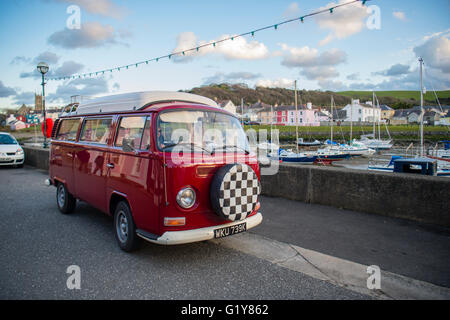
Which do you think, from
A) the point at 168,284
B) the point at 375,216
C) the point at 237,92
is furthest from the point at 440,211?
the point at 237,92

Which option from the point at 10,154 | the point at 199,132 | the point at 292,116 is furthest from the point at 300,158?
the point at 292,116

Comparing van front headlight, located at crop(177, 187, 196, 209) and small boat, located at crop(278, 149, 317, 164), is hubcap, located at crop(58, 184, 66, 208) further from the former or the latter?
small boat, located at crop(278, 149, 317, 164)

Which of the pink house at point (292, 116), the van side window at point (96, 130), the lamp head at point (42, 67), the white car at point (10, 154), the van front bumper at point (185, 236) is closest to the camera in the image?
the van front bumper at point (185, 236)

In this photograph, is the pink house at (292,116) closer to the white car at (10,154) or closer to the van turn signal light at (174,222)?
the white car at (10,154)

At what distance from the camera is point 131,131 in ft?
14.9

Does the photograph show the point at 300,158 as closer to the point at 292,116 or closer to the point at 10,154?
the point at 10,154

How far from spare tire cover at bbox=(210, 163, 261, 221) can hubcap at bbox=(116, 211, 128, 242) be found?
59.8 inches

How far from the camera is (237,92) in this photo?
178 m

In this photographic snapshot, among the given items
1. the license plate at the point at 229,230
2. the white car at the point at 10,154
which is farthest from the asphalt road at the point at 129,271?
the white car at the point at 10,154

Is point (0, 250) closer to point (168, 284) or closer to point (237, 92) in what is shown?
point (168, 284)

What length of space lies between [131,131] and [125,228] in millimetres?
1454

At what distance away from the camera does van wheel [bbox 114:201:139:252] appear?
14.0ft

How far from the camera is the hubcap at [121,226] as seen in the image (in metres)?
4.54

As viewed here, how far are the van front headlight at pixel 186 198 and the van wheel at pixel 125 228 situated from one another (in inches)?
37.3
